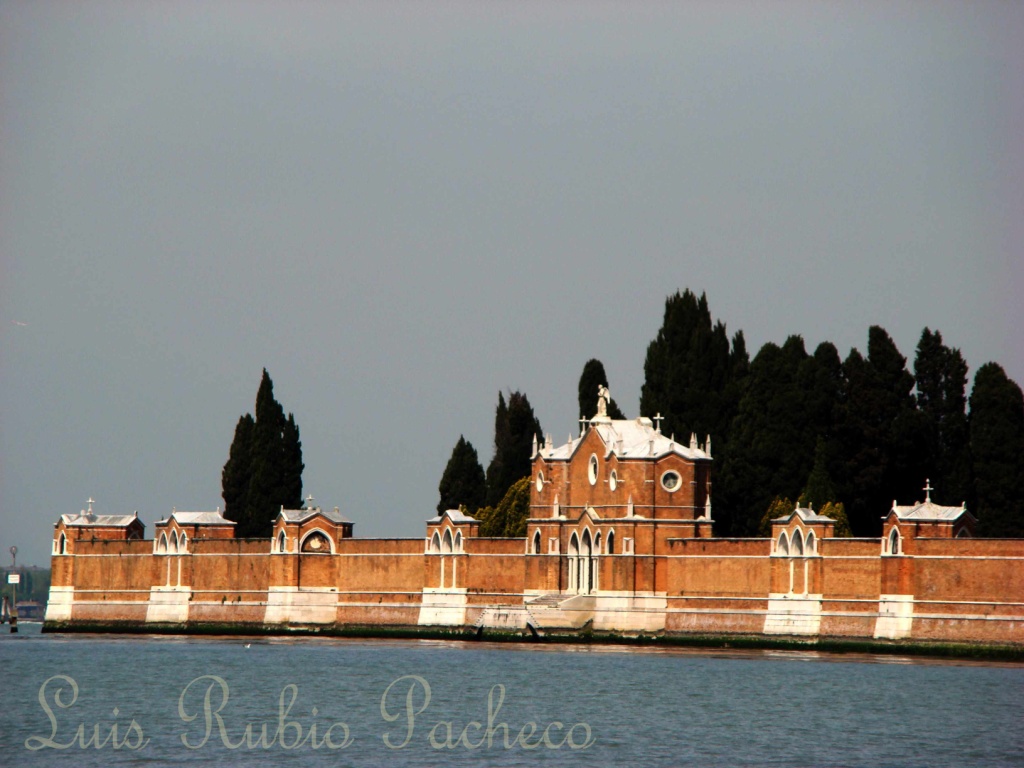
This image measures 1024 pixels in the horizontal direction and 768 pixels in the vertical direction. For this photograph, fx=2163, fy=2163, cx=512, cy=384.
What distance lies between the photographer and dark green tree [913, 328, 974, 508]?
70.6m

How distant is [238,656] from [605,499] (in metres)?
12.1

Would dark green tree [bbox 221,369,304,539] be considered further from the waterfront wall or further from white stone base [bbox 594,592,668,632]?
white stone base [bbox 594,592,668,632]

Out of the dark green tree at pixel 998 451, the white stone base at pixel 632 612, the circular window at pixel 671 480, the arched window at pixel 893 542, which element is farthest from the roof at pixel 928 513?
the white stone base at pixel 632 612

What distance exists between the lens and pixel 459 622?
69125mm

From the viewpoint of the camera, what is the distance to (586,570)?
66.4 meters

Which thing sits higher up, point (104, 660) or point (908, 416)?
point (908, 416)

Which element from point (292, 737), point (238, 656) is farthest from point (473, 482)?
point (292, 737)

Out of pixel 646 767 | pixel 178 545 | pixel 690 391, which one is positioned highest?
pixel 690 391

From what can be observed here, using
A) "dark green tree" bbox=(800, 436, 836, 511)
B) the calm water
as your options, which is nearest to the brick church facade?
the calm water

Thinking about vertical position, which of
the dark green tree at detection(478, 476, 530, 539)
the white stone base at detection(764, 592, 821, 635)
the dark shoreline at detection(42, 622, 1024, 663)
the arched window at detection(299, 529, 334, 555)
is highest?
the dark green tree at detection(478, 476, 530, 539)

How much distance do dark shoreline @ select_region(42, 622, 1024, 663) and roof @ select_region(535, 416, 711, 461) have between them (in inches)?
215

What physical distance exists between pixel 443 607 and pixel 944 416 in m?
18.4

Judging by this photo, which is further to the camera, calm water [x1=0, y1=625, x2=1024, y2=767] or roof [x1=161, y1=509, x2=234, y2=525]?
roof [x1=161, y1=509, x2=234, y2=525]

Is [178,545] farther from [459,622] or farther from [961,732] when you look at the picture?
[961,732]
